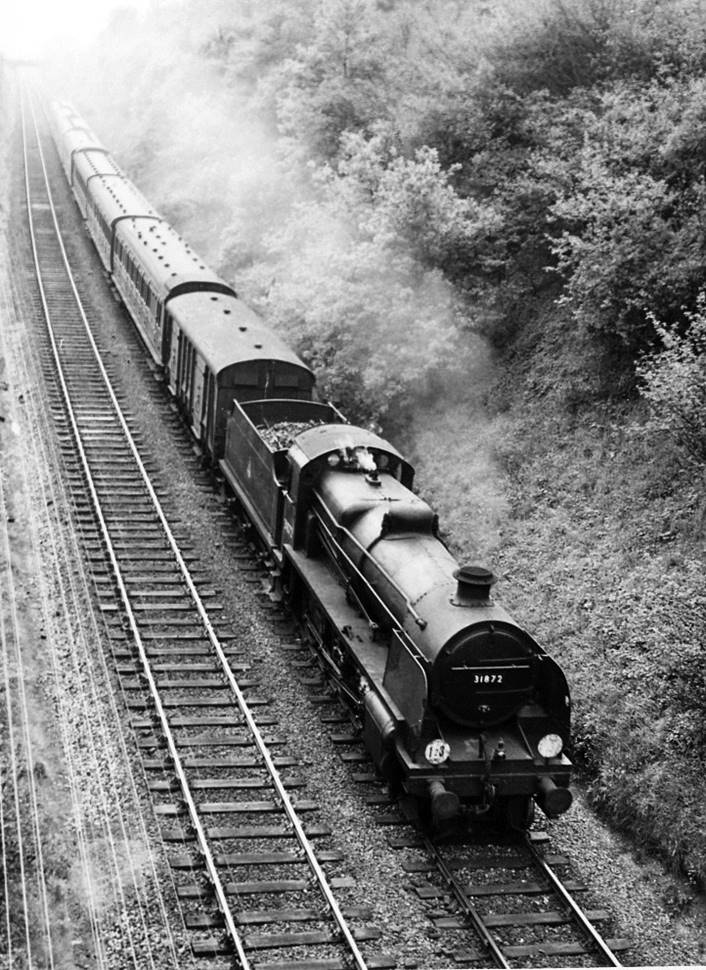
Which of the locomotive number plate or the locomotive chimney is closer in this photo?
the locomotive number plate

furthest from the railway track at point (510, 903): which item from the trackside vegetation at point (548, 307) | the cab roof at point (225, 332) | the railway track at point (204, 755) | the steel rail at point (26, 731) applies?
the cab roof at point (225, 332)

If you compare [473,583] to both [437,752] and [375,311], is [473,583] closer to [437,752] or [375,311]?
[437,752]

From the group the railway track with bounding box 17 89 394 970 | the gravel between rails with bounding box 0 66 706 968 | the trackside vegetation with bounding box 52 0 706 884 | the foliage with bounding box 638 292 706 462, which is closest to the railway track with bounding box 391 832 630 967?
the gravel between rails with bounding box 0 66 706 968

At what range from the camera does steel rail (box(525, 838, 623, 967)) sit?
9.10 metres

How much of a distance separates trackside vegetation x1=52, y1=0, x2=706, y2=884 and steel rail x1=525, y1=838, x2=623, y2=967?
4.72 feet

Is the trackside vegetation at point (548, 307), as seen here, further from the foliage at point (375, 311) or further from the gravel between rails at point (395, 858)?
the gravel between rails at point (395, 858)

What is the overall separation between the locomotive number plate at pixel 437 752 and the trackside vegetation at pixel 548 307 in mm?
2732

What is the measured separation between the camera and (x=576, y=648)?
44.1 ft

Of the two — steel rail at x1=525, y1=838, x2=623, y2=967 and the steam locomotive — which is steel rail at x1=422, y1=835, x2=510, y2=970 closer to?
the steam locomotive

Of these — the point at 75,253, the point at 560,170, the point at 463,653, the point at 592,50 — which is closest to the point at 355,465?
the point at 463,653

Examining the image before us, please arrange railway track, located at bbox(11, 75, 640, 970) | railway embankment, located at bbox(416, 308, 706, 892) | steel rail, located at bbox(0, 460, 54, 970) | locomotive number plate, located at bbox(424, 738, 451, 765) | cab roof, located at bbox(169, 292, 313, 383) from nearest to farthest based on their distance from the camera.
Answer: steel rail, located at bbox(0, 460, 54, 970) → railway track, located at bbox(11, 75, 640, 970) → locomotive number plate, located at bbox(424, 738, 451, 765) → railway embankment, located at bbox(416, 308, 706, 892) → cab roof, located at bbox(169, 292, 313, 383)

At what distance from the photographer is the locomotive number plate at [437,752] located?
10.1 m

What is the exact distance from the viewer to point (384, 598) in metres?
11.6

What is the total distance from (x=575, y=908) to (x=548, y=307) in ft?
42.4
